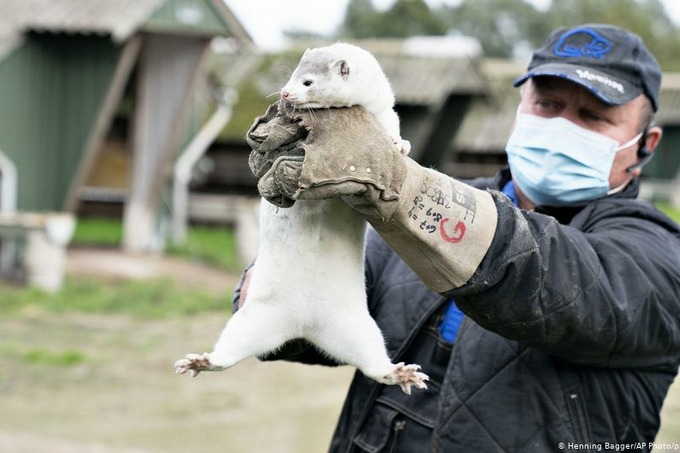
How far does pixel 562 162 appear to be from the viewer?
341 cm

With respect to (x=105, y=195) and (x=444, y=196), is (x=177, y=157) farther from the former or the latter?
(x=444, y=196)

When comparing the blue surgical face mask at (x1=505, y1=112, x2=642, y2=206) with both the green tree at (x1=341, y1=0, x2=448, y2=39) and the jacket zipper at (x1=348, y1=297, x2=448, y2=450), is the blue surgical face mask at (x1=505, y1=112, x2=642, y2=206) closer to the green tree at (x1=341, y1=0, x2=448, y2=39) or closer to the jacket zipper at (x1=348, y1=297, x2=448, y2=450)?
the jacket zipper at (x1=348, y1=297, x2=448, y2=450)

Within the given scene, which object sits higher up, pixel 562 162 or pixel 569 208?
pixel 562 162

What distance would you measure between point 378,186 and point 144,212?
13.9 m

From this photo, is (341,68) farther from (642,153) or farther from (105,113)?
(105,113)

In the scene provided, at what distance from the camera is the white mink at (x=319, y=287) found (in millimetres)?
2719

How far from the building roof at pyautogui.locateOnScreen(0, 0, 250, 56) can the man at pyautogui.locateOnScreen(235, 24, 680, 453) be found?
1053 centimetres

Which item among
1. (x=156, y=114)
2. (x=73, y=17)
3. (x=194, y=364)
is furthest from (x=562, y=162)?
(x=156, y=114)

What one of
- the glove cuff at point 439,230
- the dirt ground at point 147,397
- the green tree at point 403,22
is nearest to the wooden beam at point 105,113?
the dirt ground at point 147,397

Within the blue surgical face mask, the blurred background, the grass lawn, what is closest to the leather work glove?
the blue surgical face mask

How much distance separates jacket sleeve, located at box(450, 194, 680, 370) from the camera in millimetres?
2613

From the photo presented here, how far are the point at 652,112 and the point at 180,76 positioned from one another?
1292cm

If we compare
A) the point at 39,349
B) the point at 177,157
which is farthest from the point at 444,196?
the point at 177,157

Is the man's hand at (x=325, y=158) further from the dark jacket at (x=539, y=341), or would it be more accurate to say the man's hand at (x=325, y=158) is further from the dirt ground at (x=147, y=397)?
the dirt ground at (x=147, y=397)
